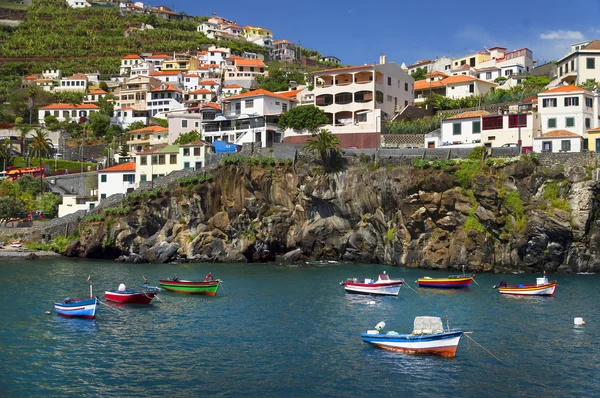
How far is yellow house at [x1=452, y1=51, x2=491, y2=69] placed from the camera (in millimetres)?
135250

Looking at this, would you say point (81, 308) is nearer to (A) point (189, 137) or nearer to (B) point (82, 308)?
(B) point (82, 308)

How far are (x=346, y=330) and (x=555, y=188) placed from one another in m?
35.2

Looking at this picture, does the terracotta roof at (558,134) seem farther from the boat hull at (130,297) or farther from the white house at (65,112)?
the white house at (65,112)

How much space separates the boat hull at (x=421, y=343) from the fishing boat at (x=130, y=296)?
19.0 meters

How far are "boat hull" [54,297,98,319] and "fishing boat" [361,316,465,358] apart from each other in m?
18.3

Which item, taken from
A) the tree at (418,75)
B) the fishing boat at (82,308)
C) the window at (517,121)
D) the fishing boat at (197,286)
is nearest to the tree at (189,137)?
the window at (517,121)

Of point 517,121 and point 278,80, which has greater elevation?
point 278,80

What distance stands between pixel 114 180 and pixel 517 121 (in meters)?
51.4

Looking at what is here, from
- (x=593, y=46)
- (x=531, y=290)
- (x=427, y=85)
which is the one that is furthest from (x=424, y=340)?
(x=427, y=85)

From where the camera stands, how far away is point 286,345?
120ft

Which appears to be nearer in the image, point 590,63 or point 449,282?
point 449,282

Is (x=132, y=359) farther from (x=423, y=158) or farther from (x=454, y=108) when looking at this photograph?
(x=454, y=108)

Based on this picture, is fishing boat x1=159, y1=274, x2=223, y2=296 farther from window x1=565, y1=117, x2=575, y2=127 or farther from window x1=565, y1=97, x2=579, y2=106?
window x1=565, y1=97, x2=579, y2=106

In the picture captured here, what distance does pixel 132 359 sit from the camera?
110 feet
